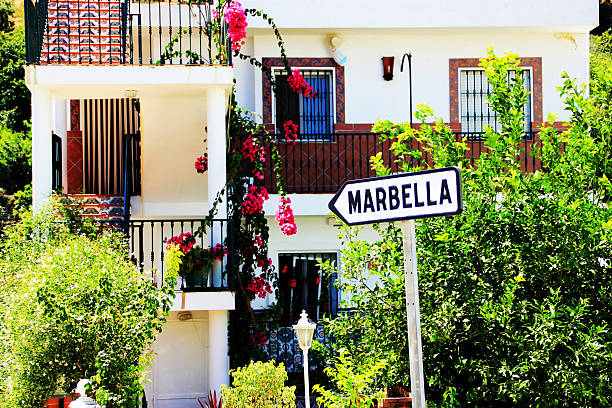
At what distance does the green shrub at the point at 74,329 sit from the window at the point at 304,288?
20.4 ft

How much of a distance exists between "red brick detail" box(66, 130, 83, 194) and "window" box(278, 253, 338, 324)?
394cm

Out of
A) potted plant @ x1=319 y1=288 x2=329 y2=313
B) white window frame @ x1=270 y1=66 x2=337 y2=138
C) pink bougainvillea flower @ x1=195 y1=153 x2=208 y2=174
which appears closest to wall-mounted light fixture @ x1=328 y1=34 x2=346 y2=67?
white window frame @ x1=270 y1=66 x2=337 y2=138

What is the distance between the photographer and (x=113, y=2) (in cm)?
1680

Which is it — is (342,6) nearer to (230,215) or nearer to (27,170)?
(230,215)

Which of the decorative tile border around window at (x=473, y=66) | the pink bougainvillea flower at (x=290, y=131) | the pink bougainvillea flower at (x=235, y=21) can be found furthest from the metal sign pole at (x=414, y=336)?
the decorative tile border around window at (x=473, y=66)

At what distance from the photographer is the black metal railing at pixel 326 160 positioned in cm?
1756

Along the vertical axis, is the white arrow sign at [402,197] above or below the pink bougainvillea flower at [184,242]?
above

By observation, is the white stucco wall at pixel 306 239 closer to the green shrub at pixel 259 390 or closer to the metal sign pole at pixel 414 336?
the green shrub at pixel 259 390

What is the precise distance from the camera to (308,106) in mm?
18094

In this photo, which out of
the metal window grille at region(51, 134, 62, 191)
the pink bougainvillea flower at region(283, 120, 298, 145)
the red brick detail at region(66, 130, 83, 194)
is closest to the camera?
the metal window grille at region(51, 134, 62, 191)

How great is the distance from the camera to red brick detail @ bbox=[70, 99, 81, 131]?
17.6 m

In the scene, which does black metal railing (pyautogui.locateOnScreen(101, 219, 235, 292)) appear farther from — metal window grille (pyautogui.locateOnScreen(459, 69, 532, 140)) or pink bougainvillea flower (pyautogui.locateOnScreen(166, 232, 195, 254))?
metal window grille (pyautogui.locateOnScreen(459, 69, 532, 140))

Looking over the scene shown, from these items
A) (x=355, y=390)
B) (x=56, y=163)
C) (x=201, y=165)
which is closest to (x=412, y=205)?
(x=355, y=390)

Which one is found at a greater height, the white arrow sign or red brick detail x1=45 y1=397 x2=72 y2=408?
the white arrow sign
